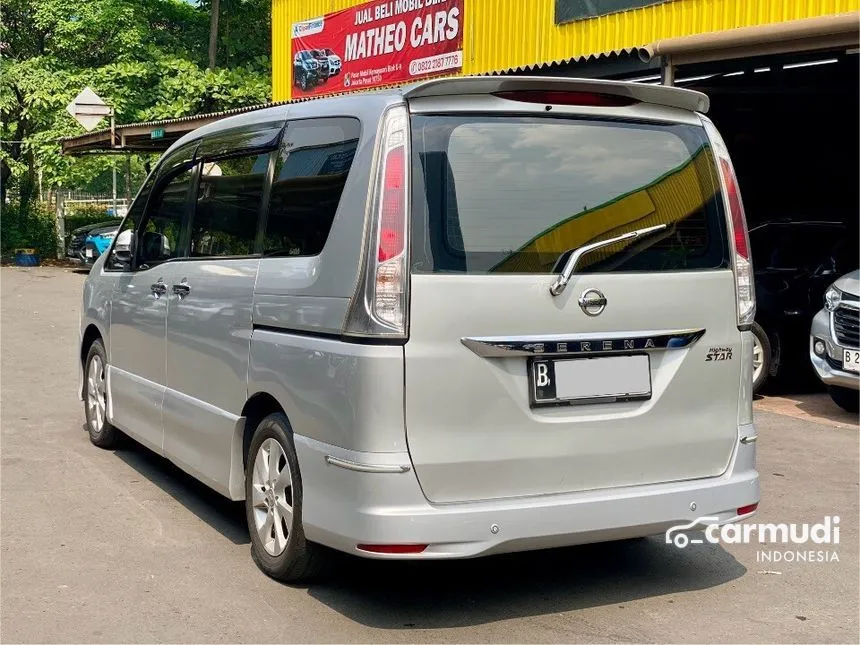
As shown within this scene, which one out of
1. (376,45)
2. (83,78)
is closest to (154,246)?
(376,45)

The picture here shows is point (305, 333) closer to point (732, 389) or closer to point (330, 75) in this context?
point (732, 389)

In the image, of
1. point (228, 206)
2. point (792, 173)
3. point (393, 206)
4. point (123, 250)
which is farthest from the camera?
point (792, 173)

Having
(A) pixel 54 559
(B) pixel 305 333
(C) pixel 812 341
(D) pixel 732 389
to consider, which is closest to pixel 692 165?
(D) pixel 732 389

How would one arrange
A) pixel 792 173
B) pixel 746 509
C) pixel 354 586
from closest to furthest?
1. pixel 746 509
2. pixel 354 586
3. pixel 792 173

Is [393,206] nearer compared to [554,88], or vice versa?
[393,206]

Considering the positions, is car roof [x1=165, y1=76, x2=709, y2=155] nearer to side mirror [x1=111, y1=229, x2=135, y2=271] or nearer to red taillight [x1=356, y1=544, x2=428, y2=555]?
red taillight [x1=356, y1=544, x2=428, y2=555]

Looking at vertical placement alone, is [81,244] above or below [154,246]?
below

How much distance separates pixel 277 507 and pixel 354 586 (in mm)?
452

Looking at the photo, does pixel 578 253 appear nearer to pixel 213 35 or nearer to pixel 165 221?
pixel 165 221

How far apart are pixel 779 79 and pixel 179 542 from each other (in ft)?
38.5

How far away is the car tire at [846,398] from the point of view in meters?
9.69

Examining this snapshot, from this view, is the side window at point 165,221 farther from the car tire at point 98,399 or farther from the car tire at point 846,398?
the car tire at point 846,398

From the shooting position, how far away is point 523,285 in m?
4.13

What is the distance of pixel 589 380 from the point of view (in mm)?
4227
